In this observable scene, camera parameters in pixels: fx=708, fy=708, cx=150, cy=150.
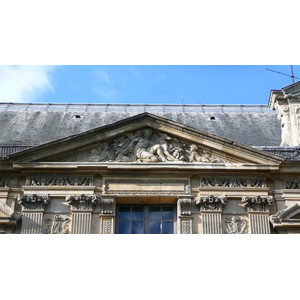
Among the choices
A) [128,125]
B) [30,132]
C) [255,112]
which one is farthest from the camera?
[255,112]

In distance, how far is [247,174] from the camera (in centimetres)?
1664

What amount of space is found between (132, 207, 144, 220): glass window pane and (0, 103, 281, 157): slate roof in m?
4.29

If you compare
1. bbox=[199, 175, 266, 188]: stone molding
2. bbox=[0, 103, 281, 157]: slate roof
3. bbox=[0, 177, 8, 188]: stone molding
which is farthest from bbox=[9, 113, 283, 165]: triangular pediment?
bbox=[0, 103, 281, 157]: slate roof

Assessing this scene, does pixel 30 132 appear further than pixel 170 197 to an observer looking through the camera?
Yes

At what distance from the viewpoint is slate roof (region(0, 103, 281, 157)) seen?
67.1ft

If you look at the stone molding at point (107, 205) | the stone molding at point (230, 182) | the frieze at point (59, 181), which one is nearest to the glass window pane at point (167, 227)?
the stone molding at point (230, 182)

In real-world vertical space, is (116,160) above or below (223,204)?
above

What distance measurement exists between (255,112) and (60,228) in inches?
363

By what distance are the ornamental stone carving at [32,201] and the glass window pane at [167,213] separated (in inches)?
107

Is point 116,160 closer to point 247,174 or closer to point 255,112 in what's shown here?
point 247,174

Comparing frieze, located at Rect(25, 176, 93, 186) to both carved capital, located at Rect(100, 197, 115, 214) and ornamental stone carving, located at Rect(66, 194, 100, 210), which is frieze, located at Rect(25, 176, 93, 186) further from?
carved capital, located at Rect(100, 197, 115, 214)

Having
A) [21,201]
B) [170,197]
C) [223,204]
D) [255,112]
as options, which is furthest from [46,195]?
[255,112]

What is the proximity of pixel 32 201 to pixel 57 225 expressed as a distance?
80 centimetres

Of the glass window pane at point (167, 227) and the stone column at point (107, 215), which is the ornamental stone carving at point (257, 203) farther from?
the stone column at point (107, 215)
